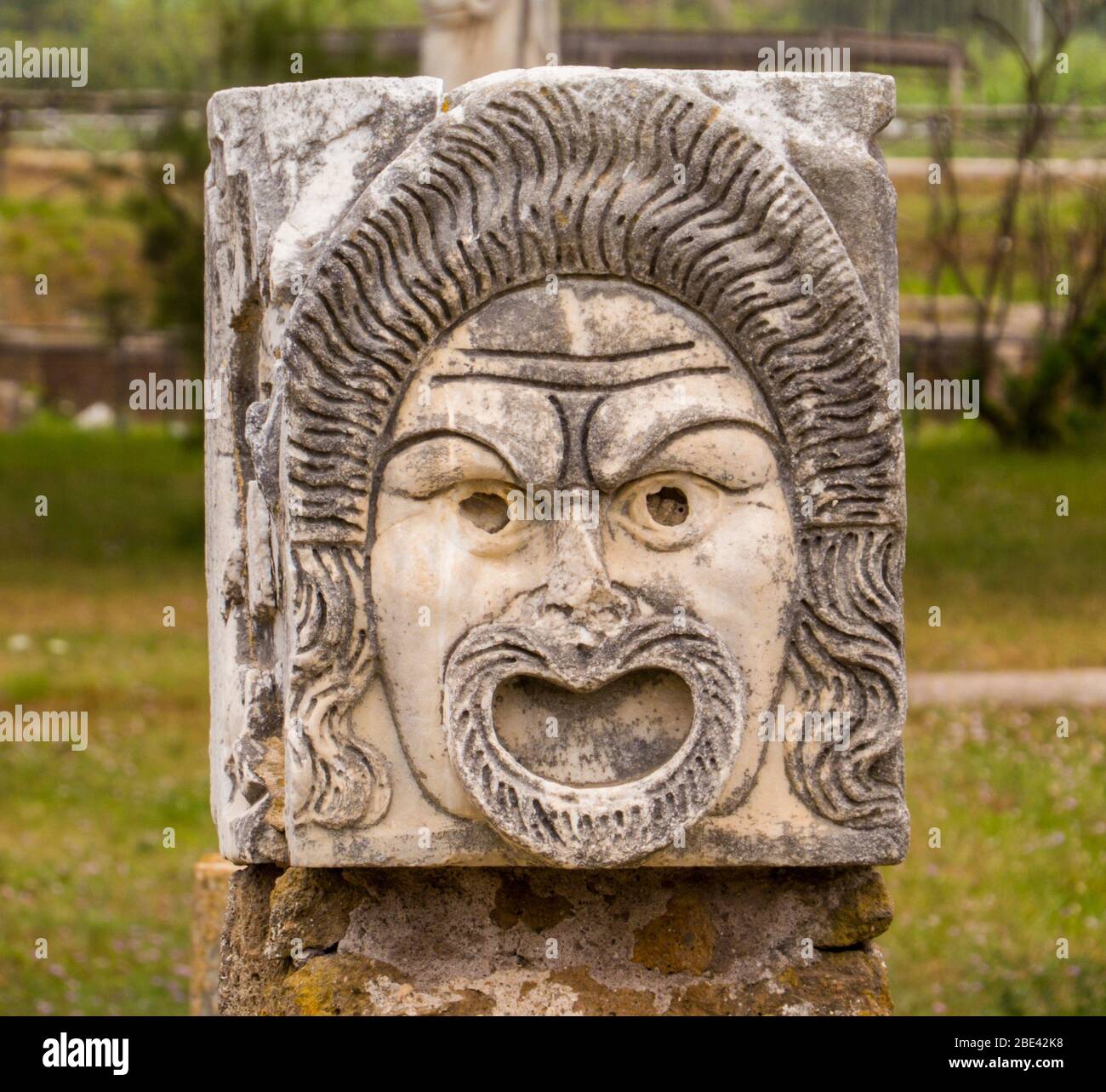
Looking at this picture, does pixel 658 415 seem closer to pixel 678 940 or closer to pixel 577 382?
pixel 577 382

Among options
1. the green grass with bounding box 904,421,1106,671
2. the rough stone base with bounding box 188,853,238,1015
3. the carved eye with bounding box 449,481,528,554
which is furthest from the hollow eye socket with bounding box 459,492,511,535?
the green grass with bounding box 904,421,1106,671

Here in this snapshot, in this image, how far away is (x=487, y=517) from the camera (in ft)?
10.1

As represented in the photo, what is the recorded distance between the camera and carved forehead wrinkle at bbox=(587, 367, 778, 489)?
298cm

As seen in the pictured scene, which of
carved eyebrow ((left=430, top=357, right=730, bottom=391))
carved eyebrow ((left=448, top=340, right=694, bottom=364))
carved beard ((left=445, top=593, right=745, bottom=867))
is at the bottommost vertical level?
carved beard ((left=445, top=593, right=745, bottom=867))

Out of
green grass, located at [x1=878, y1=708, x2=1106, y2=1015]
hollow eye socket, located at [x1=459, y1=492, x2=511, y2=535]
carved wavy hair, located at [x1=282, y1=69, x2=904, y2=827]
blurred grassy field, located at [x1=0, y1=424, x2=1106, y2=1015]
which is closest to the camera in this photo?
carved wavy hair, located at [x1=282, y1=69, x2=904, y2=827]

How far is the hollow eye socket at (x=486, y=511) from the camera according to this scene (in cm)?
306

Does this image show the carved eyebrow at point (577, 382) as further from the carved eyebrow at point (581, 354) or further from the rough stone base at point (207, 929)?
the rough stone base at point (207, 929)

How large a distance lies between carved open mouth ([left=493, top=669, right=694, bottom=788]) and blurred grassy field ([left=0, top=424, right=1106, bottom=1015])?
81.4 inches

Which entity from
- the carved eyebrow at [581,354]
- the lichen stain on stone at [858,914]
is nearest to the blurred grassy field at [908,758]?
the lichen stain on stone at [858,914]

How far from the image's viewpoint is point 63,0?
15.1 m

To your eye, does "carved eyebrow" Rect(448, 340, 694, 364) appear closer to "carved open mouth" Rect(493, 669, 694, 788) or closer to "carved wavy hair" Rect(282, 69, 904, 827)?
"carved wavy hair" Rect(282, 69, 904, 827)

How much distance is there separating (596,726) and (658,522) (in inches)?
14.1

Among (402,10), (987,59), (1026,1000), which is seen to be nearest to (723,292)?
(1026,1000)

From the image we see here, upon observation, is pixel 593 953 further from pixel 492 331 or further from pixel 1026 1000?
pixel 1026 1000
